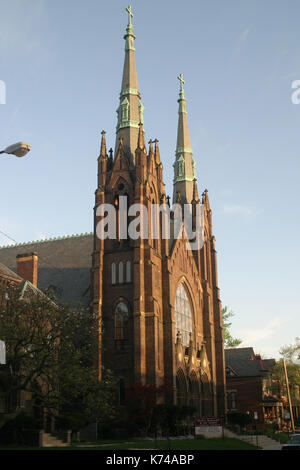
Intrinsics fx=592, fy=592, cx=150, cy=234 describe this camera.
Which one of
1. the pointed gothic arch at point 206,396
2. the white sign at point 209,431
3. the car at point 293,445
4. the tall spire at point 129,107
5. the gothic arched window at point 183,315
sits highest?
the tall spire at point 129,107

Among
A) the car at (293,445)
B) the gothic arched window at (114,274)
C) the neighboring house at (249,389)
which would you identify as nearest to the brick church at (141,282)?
the gothic arched window at (114,274)

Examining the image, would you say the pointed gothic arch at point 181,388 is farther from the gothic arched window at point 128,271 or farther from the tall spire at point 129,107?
the tall spire at point 129,107

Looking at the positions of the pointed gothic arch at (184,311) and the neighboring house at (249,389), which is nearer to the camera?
the pointed gothic arch at (184,311)

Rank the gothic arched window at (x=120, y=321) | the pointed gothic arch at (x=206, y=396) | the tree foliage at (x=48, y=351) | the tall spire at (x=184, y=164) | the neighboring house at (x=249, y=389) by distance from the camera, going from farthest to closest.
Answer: the neighboring house at (x=249, y=389)
the tall spire at (x=184, y=164)
the pointed gothic arch at (x=206, y=396)
the gothic arched window at (x=120, y=321)
the tree foliage at (x=48, y=351)

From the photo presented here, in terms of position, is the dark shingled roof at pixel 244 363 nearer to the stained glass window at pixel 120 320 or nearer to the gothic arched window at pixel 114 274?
the stained glass window at pixel 120 320

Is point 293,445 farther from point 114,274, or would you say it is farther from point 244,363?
point 244,363

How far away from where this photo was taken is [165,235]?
51938mm

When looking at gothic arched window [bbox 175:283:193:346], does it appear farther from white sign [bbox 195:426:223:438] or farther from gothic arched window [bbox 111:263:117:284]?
white sign [bbox 195:426:223:438]

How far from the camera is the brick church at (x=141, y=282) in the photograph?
46906mm

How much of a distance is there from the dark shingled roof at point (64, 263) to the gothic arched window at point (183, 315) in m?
8.17

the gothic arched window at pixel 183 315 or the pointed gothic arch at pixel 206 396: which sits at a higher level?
the gothic arched window at pixel 183 315

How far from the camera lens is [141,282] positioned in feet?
154

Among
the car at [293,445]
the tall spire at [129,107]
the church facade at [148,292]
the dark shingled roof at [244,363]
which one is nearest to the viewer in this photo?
the car at [293,445]
